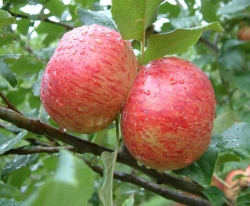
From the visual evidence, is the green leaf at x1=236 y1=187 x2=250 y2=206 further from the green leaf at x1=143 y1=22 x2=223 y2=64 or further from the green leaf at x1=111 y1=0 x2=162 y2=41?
the green leaf at x1=111 y1=0 x2=162 y2=41

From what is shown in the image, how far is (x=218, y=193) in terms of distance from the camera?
111 cm

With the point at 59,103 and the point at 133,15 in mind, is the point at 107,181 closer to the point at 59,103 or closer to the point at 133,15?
the point at 59,103

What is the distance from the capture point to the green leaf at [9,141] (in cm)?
97

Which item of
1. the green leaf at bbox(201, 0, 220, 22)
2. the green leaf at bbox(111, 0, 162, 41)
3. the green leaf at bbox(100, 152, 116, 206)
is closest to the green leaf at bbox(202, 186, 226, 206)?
the green leaf at bbox(100, 152, 116, 206)

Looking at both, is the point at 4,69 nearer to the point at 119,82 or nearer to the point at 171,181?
the point at 119,82

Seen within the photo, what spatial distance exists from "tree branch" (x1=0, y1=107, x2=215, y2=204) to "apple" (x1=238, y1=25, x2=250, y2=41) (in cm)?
145

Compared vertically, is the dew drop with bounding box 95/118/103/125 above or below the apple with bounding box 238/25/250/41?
above

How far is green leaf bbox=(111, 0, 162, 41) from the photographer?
0.90 m

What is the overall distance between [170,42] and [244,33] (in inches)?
60.0

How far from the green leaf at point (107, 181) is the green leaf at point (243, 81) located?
1.35 m

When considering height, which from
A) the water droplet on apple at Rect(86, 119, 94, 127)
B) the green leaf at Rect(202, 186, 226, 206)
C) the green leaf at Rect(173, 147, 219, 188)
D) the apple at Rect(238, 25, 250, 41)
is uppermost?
the water droplet on apple at Rect(86, 119, 94, 127)

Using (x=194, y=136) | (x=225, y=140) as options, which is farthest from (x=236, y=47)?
(x=194, y=136)

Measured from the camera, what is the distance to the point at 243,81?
2.12 m

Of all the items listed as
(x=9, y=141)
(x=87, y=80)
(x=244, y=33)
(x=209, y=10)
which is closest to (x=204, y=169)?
→ (x=87, y=80)
